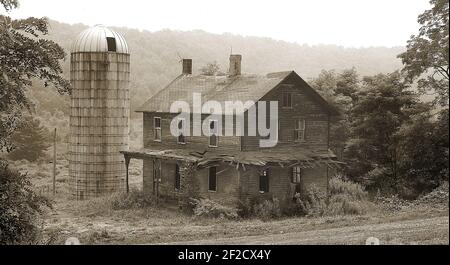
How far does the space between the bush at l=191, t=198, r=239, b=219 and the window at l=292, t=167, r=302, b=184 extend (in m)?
5.14

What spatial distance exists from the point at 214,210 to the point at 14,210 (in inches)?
489

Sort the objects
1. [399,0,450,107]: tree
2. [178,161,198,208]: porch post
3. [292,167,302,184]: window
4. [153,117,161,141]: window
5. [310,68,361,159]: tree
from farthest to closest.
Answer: [310,68,361,159]: tree
[153,117,161,141]: window
[292,167,302,184]: window
[178,161,198,208]: porch post
[399,0,450,107]: tree

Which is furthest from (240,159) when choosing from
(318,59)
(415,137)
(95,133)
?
(318,59)

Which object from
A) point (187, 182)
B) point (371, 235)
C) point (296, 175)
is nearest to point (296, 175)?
point (296, 175)

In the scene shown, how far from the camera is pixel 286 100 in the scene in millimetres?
29438

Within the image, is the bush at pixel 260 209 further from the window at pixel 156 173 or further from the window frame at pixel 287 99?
the window at pixel 156 173

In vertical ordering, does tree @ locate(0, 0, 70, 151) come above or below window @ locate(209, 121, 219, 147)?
above

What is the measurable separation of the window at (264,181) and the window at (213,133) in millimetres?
2866

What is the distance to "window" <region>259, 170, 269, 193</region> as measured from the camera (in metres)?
28.4

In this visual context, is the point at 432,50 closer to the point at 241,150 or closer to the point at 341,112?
the point at 241,150

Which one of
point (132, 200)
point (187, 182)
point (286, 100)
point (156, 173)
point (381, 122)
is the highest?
point (286, 100)

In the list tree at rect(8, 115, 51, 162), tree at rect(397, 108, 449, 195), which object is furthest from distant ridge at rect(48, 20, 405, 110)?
tree at rect(397, 108, 449, 195)

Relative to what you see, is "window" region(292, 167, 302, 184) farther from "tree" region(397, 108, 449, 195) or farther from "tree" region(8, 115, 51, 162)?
"tree" region(8, 115, 51, 162)
